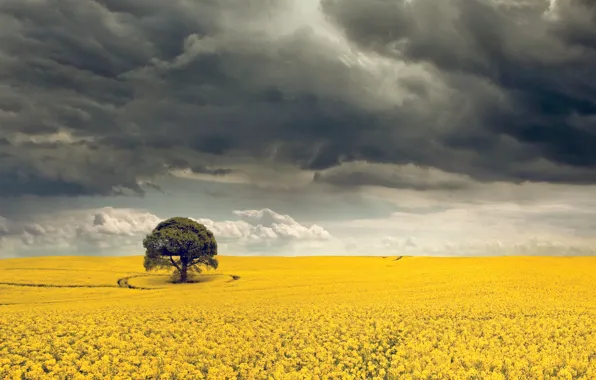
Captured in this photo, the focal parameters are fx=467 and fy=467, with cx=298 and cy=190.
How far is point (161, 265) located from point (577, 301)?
47284mm

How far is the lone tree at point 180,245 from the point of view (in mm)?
60875

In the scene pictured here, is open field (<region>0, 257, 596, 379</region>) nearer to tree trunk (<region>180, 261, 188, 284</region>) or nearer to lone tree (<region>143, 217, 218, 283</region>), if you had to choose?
lone tree (<region>143, 217, 218, 283</region>)

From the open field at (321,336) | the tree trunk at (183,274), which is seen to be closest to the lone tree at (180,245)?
the tree trunk at (183,274)

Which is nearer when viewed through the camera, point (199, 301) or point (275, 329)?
point (275, 329)

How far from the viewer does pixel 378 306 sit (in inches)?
1278

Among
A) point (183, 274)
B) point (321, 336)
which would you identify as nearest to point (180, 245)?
point (183, 274)

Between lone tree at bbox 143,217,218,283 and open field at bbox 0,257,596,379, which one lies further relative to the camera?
lone tree at bbox 143,217,218,283

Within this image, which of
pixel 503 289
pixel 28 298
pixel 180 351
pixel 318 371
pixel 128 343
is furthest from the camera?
pixel 28 298

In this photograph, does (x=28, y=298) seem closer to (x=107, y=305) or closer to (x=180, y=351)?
(x=107, y=305)

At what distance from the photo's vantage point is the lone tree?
60875 millimetres

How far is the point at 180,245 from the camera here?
6097 cm

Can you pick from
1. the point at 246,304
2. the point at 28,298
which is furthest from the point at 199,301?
the point at 28,298

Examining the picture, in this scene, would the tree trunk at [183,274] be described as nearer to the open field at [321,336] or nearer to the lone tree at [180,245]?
the lone tree at [180,245]

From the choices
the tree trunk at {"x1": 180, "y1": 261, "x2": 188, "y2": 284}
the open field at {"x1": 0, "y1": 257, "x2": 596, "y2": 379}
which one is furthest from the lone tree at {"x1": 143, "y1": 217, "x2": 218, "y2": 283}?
the open field at {"x1": 0, "y1": 257, "x2": 596, "y2": 379}
